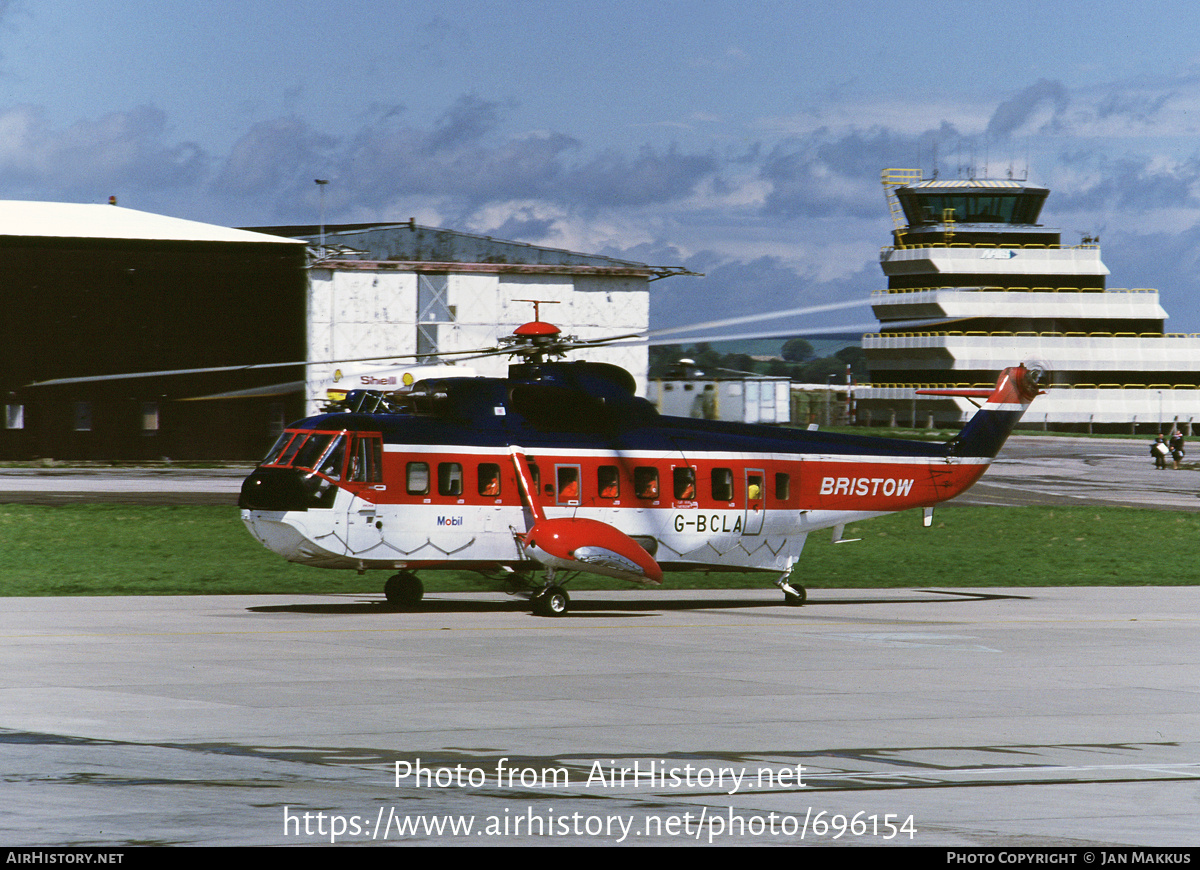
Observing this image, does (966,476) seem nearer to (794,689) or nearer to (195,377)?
(794,689)

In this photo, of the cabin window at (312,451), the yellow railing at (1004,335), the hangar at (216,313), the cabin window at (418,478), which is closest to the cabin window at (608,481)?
the cabin window at (418,478)

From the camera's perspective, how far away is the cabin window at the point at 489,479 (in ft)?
76.8

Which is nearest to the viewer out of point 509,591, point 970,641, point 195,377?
point 970,641

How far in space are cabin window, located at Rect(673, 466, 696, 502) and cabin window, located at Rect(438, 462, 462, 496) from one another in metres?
3.93

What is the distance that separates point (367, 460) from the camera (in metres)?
22.7

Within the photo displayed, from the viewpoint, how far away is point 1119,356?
123750 mm

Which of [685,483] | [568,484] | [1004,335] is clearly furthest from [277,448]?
[1004,335]

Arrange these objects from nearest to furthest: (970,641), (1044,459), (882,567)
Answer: (970,641) → (882,567) → (1044,459)

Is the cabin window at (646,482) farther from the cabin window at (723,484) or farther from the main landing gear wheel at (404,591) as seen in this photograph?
the main landing gear wheel at (404,591)

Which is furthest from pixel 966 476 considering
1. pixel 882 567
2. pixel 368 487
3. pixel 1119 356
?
pixel 1119 356

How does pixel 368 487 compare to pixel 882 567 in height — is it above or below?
above

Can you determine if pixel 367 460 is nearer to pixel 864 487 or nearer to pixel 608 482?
pixel 608 482

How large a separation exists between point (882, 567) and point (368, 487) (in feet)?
46.5

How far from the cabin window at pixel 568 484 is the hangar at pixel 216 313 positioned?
33.2 m
